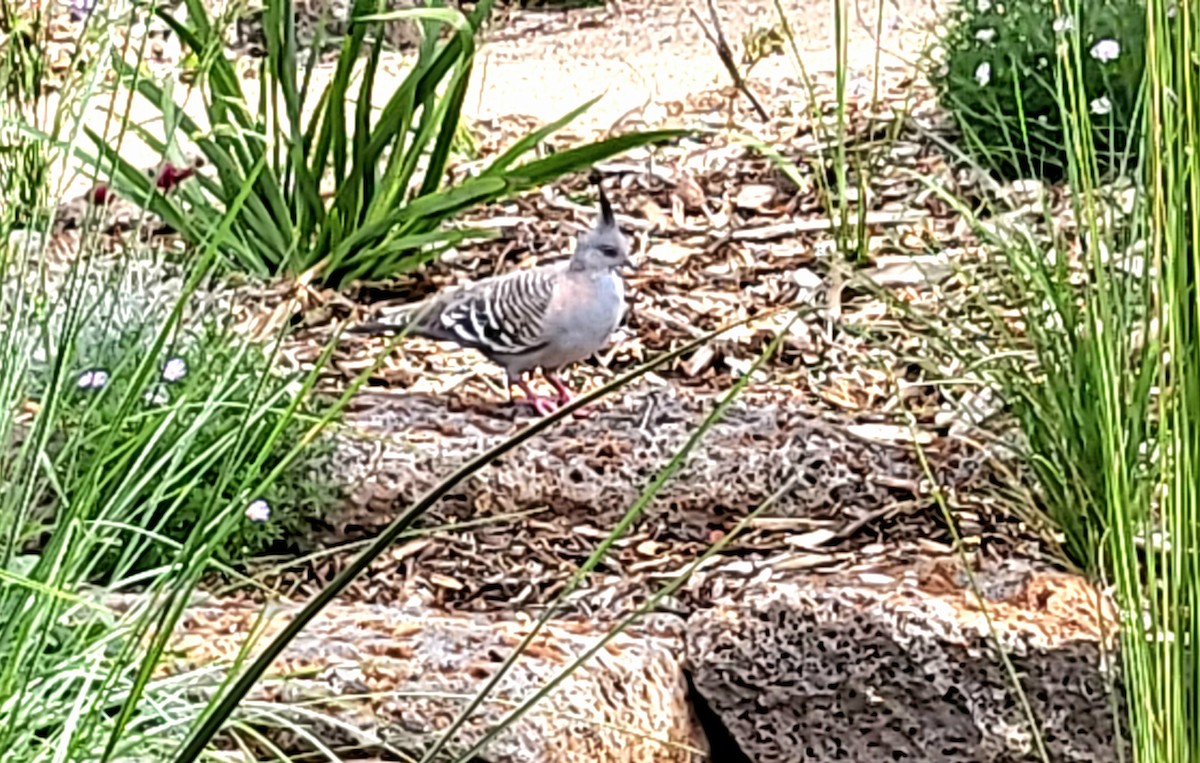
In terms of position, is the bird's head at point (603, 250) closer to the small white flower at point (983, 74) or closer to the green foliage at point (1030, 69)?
the green foliage at point (1030, 69)

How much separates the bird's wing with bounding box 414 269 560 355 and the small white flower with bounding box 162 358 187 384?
1.84ft

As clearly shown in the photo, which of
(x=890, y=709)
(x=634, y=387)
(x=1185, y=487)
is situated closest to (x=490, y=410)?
(x=634, y=387)

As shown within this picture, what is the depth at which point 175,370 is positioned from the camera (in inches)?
98.8

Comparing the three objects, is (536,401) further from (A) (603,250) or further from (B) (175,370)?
(B) (175,370)

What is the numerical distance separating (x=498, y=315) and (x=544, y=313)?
90 mm

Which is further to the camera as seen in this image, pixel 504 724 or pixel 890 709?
pixel 890 709

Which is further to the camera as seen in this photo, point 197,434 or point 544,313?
point 544,313

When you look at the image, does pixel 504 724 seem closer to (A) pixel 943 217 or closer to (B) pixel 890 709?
(B) pixel 890 709

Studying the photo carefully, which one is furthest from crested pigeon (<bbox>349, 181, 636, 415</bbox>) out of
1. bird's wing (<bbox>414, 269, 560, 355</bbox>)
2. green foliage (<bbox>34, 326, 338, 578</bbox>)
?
green foliage (<bbox>34, 326, 338, 578</bbox>)

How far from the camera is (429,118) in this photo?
12.3 feet

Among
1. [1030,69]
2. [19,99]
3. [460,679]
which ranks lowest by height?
[460,679]

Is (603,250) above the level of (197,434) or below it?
below

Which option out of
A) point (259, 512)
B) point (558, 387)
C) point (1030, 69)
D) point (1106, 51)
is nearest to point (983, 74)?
point (1030, 69)

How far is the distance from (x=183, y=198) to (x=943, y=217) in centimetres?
152
